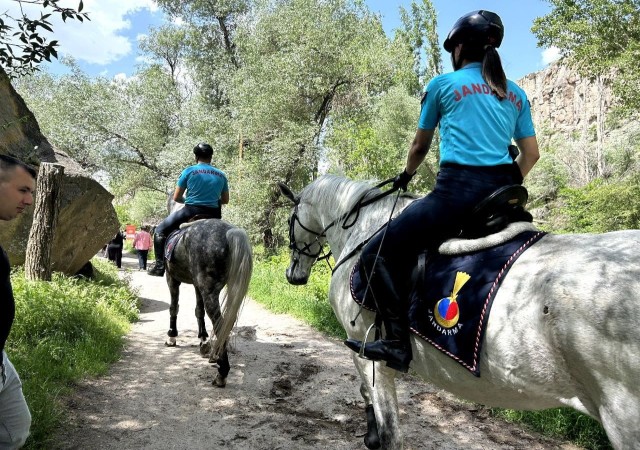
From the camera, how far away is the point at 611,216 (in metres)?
10.8

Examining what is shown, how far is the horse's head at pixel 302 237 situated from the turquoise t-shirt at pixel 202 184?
2105 millimetres

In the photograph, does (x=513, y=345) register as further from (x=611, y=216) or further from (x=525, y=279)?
(x=611, y=216)

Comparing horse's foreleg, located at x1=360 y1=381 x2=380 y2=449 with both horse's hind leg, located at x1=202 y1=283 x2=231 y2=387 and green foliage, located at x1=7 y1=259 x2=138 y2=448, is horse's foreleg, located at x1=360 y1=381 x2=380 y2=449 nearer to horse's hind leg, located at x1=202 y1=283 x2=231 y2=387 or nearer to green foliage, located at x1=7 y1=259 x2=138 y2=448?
horse's hind leg, located at x1=202 y1=283 x2=231 y2=387

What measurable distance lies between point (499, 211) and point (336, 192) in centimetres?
191

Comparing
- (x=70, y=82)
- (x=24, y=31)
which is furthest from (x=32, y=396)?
(x=70, y=82)

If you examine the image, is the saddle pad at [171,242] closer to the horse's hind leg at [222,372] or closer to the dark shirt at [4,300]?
the horse's hind leg at [222,372]

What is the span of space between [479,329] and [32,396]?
166 inches

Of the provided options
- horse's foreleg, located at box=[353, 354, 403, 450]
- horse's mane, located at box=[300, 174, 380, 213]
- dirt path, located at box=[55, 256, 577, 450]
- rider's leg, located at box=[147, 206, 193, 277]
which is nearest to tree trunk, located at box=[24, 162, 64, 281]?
rider's leg, located at box=[147, 206, 193, 277]

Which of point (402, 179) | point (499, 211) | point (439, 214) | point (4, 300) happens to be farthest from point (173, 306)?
point (499, 211)

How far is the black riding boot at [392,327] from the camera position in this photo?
261cm

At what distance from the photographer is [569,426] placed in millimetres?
4121

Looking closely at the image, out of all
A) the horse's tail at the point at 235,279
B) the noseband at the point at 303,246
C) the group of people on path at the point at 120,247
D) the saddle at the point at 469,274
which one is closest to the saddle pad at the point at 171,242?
the horse's tail at the point at 235,279

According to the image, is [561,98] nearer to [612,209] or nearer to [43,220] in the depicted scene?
[612,209]

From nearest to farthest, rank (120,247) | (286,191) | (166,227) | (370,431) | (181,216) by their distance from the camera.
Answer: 1. (370,431)
2. (286,191)
3. (181,216)
4. (166,227)
5. (120,247)
